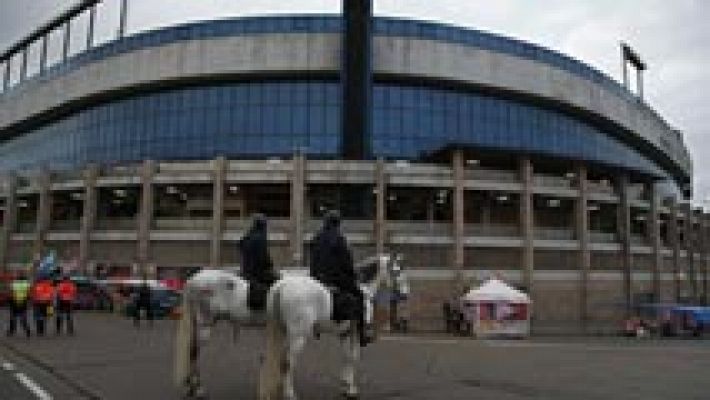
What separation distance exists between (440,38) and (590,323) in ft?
84.4

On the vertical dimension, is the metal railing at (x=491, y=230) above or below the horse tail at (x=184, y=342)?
above

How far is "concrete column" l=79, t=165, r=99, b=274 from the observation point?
5784cm

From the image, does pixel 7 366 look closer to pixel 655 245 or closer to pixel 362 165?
pixel 362 165

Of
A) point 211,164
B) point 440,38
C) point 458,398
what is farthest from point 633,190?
point 458,398

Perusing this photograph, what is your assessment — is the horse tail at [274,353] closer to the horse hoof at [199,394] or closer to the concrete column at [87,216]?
the horse hoof at [199,394]

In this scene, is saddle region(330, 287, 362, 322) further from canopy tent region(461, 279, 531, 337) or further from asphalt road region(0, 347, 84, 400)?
canopy tent region(461, 279, 531, 337)

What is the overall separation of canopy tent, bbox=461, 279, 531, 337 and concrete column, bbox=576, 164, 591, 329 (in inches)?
712

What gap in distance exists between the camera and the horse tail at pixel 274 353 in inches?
391

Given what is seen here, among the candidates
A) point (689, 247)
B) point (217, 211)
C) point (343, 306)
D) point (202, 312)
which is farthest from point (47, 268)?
point (689, 247)

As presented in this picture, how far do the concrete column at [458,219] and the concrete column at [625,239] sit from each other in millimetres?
13904

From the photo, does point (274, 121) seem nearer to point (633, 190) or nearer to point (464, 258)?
point (464, 258)

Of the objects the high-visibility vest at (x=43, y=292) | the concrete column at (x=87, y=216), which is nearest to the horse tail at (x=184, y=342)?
the high-visibility vest at (x=43, y=292)

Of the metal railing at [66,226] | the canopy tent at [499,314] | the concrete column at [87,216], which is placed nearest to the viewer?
the canopy tent at [499,314]

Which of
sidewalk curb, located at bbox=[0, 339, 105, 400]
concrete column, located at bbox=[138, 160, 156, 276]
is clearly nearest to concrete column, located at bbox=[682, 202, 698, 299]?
concrete column, located at bbox=[138, 160, 156, 276]
